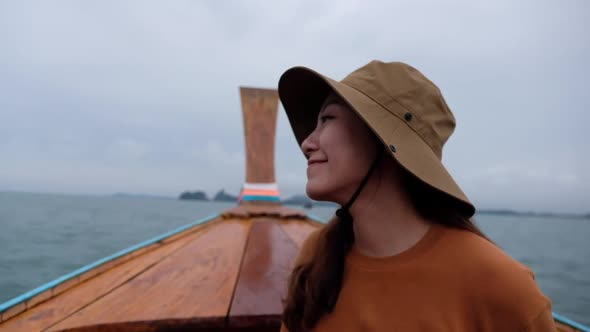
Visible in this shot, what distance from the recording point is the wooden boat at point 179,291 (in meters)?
1.67

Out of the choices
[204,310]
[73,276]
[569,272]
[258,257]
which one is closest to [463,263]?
[204,310]

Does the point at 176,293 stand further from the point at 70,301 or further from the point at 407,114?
the point at 407,114

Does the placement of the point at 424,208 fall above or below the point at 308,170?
below

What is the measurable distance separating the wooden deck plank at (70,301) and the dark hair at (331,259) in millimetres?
1277

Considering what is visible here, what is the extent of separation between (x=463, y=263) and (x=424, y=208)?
0.74ft

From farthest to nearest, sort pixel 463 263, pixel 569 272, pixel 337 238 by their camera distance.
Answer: pixel 569 272, pixel 337 238, pixel 463 263

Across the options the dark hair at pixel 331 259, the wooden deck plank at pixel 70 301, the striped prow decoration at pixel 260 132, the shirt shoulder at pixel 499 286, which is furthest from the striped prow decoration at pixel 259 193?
the shirt shoulder at pixel 499 286

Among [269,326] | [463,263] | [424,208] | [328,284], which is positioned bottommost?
[269,326]

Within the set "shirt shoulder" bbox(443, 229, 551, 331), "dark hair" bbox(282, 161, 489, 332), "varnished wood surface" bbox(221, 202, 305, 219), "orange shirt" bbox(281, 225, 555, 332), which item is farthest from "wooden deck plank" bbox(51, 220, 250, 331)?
"varnished wood surface" bbox(221, 202, 305, 219)

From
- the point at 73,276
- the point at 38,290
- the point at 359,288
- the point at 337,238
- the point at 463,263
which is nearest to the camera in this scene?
the point at 463,263

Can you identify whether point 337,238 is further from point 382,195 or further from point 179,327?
point 179,327

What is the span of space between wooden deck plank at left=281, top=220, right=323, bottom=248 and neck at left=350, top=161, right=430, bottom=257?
2.10m

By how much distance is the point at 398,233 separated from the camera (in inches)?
42.6

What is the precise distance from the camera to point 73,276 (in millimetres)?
2479
